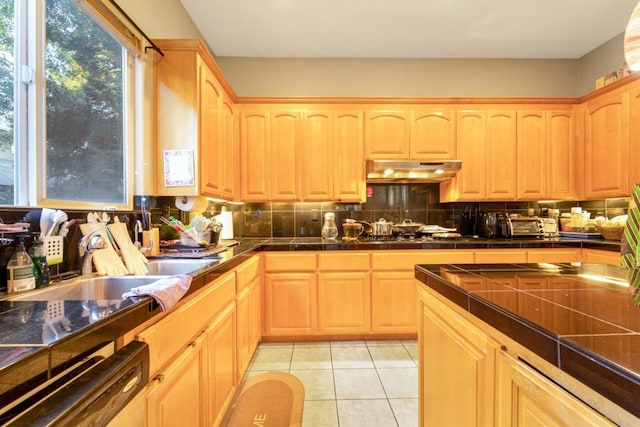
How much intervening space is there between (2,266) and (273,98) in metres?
2.38

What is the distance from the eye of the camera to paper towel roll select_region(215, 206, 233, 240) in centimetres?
292

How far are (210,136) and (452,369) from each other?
2085mm

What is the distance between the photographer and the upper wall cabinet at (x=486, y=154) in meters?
2.96

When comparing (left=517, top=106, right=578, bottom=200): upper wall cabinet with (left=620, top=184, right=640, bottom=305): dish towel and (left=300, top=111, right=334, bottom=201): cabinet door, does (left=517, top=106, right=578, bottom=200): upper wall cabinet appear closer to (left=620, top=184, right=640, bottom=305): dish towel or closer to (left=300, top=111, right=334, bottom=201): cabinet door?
(left=300, top=111, right=334, bottom=201): cabinet door

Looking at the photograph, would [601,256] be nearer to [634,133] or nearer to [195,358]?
[634,133]

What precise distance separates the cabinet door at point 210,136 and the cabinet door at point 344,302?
1.19 meters

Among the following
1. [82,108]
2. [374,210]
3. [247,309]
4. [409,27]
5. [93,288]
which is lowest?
[247,309]

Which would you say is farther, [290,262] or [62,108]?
[290,262]

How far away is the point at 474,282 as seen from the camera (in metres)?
0.97

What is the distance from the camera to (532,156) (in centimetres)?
299

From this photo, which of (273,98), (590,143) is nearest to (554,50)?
(590,143)

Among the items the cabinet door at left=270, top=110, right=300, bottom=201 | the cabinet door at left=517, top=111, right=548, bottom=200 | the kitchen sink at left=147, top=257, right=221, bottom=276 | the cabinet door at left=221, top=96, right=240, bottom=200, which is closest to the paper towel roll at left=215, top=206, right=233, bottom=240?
the cabinet door at left=221, top=96, right=240, bottom=200

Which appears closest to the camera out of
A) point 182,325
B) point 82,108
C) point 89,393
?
point 89,393

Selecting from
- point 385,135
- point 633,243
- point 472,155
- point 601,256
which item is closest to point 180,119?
point 385,135
